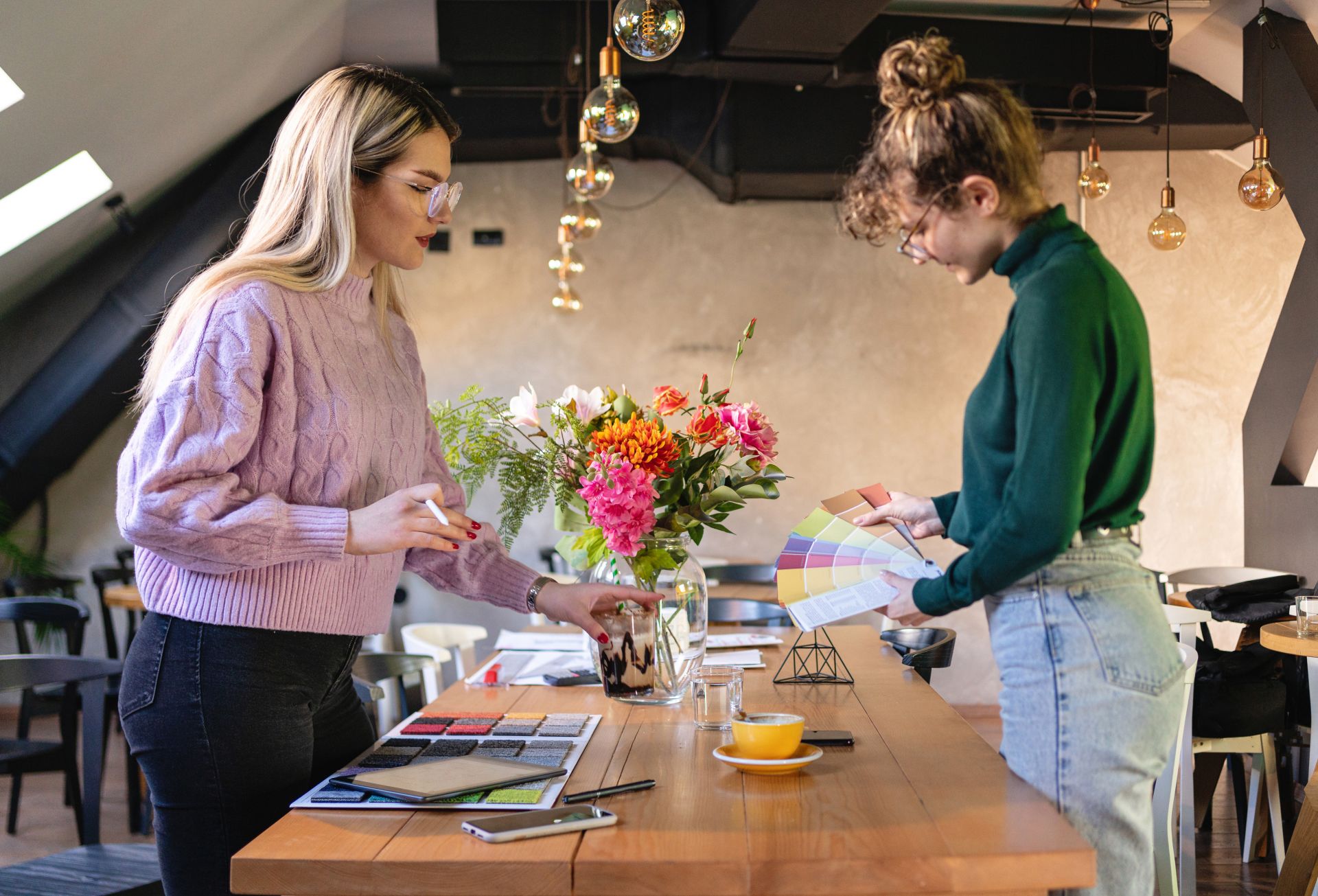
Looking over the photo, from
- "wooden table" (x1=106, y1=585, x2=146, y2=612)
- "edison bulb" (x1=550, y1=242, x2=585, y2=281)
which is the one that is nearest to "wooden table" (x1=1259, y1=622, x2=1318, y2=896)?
"edison bulb" (x1=550, y1=242, x2=585, y2=281)

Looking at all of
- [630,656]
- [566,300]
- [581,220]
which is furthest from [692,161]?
[630,656]

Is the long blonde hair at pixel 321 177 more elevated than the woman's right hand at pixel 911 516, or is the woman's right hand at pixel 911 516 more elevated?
the long blonde hair at pixel 321 177

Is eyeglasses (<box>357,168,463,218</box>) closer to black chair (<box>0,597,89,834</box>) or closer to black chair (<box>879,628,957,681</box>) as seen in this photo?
black chair (<box>879,628,957,681</box>)

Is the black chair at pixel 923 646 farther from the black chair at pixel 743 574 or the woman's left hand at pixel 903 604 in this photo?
the black chair at pixel 743 574

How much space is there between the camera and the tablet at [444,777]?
143 cm

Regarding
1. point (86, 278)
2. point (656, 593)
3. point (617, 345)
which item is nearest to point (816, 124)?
point (617, 345)

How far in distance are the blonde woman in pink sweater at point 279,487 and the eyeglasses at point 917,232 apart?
0.71 metres

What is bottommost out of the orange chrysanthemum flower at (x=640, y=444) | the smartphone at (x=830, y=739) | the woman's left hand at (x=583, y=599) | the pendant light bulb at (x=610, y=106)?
the smartphone at (x=830, y=739)

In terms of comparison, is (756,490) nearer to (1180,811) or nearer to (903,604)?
(903,604)

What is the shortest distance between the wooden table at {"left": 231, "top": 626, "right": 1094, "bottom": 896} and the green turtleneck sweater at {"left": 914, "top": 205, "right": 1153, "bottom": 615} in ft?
0.86

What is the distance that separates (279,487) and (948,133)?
101cm

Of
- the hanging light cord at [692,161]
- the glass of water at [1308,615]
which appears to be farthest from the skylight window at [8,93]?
the glass of water at [1308,615]

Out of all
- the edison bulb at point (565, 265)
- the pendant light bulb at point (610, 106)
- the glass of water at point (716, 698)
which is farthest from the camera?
the edison bulb at point (565, 265)

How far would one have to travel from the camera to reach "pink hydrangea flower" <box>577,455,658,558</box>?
6.13ft
